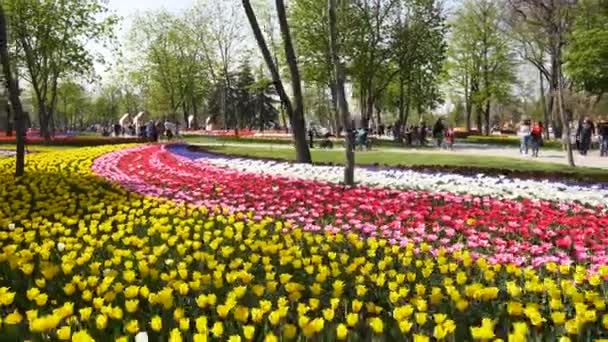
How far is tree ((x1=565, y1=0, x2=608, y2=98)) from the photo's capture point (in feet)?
118

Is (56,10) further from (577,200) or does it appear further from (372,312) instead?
(372,312)

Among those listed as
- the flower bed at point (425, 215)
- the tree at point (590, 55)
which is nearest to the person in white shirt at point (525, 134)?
the tree at point (590, 55)

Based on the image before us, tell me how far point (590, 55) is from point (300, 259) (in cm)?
3577

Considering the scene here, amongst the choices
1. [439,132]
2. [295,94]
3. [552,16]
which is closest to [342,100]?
[295,94]

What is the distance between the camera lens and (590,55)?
36.2 m

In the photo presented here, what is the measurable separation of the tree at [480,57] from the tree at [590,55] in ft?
57.2

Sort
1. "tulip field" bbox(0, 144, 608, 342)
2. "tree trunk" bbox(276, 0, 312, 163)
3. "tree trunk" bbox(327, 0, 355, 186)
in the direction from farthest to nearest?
"tree trunk" bbox(276, 0, 312, 163) → "tree trunk" bbox(327, 0, 355, 186) → "tulip field" bbox(0, 144, 608, 342)

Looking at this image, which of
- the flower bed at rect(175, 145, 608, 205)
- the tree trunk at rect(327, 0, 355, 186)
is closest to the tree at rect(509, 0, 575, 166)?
the flower bed at rect(175, 145, 608, 205)

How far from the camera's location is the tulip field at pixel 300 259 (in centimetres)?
330

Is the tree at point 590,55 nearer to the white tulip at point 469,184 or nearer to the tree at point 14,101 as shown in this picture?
the white tulip at point 469,184

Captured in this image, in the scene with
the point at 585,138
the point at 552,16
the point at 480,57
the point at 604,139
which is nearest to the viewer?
the point at 552,16

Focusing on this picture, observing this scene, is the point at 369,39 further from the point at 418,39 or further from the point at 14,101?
the point at 14,101

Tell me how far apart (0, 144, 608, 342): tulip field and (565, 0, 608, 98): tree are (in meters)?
26.9

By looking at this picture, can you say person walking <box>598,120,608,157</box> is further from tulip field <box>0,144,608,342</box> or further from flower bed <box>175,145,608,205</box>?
tulip field <box>0,144,608,342</box>
